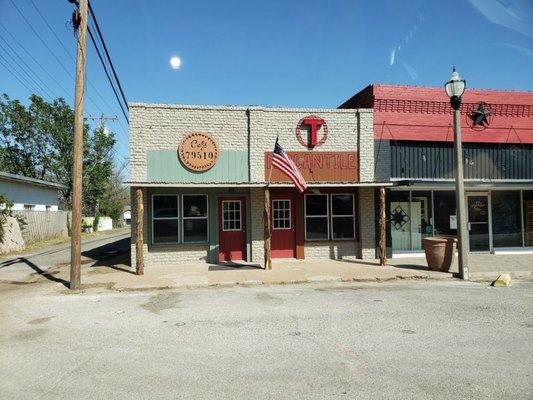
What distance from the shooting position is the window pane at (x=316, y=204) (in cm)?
1559

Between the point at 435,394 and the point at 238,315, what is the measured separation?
4.20 m

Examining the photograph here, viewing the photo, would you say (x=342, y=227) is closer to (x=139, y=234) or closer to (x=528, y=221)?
(x=139, y=234)

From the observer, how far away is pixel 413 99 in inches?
→ 627

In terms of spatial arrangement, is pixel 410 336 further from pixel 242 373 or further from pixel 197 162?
pixel 197 162

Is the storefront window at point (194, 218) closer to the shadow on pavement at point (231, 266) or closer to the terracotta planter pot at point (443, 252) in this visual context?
the shadow on pavement at point (231, 266)

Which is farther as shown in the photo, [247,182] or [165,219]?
[165,219]

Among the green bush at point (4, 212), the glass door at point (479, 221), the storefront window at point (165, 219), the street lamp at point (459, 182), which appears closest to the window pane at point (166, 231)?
the storefront window at point (165, 219)

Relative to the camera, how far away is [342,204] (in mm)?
15750

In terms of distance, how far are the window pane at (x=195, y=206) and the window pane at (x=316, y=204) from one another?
3559 mm

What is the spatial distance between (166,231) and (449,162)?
10.3 meters

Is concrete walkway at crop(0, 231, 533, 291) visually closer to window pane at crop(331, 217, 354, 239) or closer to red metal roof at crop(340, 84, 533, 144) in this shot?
window pane at crop(331, 217, 354, 239)

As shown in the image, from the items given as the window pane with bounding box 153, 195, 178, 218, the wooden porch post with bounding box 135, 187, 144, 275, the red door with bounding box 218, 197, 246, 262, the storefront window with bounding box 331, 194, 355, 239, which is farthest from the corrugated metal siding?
the wooden porch post with bounding box 135, 187, 144, 275

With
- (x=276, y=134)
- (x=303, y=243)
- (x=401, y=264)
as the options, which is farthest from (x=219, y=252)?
(x=401, y=264)

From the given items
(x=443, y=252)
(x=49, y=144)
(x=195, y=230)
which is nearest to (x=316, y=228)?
(x=195, y=230)
